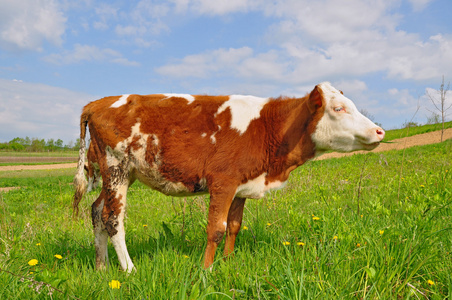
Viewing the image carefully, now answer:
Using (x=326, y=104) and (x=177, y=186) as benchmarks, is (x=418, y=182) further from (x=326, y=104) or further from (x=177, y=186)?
(x=177, y=186)

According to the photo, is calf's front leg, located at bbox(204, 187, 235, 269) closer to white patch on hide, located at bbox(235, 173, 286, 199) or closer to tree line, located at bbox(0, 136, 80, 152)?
white patch on hide, located at bbox(235, 173, 286, 199)

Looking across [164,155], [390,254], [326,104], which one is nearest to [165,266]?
[164,155]

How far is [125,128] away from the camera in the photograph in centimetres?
409

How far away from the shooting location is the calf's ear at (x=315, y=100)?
12.5 ft

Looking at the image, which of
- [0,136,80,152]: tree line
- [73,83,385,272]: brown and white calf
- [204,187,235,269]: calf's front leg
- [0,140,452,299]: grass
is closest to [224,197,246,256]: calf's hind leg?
[73,83,385,272]: brown and white calf

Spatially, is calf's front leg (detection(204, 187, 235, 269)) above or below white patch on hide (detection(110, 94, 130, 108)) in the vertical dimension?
below

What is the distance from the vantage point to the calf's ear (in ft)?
12.5

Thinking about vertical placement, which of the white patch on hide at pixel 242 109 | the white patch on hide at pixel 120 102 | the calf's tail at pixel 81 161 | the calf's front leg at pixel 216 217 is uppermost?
the white patch on hide at pixel 120 102

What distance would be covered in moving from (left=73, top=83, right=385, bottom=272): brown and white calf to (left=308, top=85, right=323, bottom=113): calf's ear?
0.01 m

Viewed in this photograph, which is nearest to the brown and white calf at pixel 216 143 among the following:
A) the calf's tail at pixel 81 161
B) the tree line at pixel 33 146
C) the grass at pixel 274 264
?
the calf's tail at pixel 81 161

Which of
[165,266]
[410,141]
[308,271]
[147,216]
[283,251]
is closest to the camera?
[308,271]

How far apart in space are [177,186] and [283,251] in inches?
58.8

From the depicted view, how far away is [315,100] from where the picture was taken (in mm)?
3836

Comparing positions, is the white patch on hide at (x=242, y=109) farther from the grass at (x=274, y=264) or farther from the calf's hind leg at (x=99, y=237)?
the calf's hind leg at (x=99, y=237)
